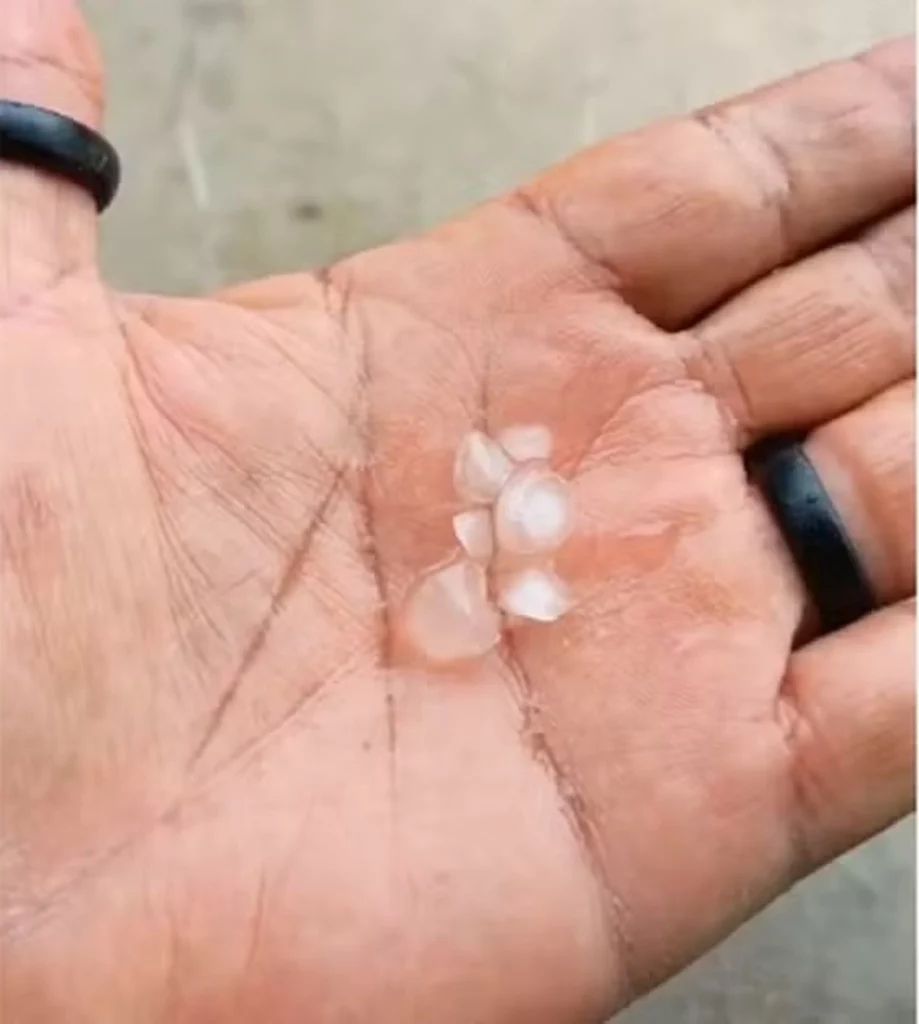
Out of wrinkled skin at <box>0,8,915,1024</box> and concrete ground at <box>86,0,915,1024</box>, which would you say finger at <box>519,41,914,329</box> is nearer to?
wrinkled skin at <box>0,8,915,1024</box>

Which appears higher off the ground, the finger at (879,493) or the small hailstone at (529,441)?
the small hailstone at (529,441)

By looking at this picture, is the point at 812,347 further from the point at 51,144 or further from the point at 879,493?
the point at 51,144

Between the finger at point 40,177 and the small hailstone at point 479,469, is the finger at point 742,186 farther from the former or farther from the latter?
the finger at point 40,177

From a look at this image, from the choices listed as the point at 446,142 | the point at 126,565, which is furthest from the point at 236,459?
the point at 446,142

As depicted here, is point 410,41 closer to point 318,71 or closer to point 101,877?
point 318,71

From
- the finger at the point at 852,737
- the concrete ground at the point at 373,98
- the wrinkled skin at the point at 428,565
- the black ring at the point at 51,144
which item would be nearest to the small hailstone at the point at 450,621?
the wrinkled skin at the point at 428,565

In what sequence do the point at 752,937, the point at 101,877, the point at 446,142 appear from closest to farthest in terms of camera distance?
the point at 101,877, the point at 752,937, the point at 446,142
